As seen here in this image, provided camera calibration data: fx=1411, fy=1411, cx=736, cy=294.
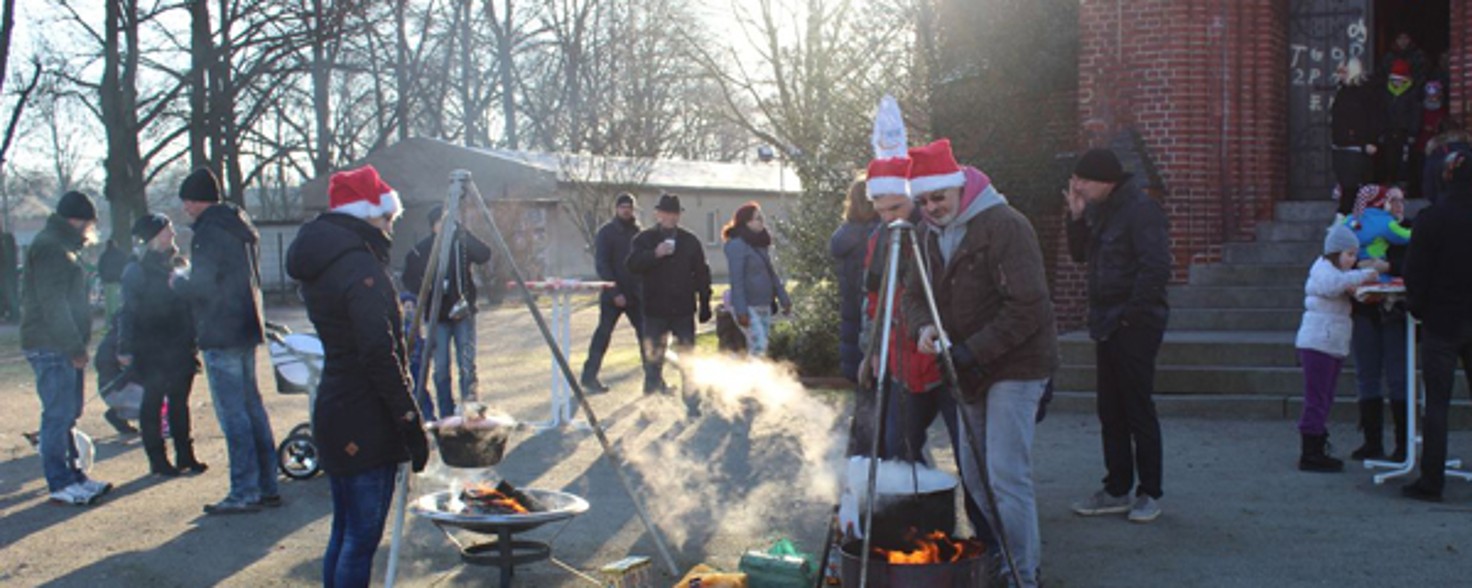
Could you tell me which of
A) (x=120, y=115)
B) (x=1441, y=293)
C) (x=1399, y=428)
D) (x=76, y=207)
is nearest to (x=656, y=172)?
(x=120, y=115)

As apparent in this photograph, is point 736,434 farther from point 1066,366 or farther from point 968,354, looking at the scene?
point 968,354

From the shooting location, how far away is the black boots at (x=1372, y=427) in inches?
360

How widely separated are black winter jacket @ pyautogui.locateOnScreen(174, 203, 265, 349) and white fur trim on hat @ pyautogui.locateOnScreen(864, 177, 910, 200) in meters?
4.24

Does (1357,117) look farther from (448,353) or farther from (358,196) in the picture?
(358,196)

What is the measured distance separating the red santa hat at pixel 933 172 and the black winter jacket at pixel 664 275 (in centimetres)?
624

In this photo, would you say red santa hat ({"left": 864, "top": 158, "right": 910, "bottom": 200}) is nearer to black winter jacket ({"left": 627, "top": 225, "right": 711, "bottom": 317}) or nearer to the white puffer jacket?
the white puffer jacket

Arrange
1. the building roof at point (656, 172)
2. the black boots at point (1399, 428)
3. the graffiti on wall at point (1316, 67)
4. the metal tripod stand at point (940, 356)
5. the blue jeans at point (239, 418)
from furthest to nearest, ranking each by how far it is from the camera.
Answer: the building roof at point (656, 172)
the graffiti on wall at point (1316, 67)
the black boots at point (1399, 428)
the blue jeans at point (239, 418)
the metal tripod stand at point (940, 356)

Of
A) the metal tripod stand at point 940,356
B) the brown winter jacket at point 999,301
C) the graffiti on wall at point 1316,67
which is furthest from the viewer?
the graffiti on wall at point 1316,67

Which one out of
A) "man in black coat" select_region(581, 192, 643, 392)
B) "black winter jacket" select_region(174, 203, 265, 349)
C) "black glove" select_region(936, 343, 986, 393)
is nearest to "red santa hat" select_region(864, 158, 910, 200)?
"black glove" select_region(936, 343, 986, 393)

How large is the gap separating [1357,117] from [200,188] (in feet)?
35.2

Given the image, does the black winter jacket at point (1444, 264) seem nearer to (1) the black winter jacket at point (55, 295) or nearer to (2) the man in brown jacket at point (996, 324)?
(2) the man in brown jacket at point (996, 324)

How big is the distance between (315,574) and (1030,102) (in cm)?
1061

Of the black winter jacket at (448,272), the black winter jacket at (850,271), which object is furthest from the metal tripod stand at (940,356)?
the black winter jacket at (448,272)

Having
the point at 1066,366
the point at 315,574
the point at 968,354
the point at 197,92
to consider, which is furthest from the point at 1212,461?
the point at 197,92
